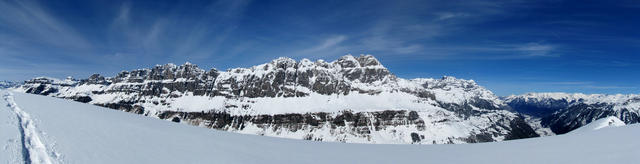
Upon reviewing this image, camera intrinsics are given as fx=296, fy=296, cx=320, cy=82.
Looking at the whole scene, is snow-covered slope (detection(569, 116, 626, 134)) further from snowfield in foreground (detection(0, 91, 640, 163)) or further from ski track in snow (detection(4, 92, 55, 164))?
ski track in snow (detection(4, 92, 55, 164))

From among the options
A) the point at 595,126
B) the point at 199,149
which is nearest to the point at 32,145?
the point at 199,149

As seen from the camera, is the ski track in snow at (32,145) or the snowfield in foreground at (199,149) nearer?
the ski track in snow at (32,145)

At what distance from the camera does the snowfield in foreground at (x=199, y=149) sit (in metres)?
7.57

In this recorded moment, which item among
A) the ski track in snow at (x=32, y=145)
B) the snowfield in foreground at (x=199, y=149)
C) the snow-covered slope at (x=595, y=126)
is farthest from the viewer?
the snow-covered slope at (x=595, y=126)

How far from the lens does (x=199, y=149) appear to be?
8.97 m

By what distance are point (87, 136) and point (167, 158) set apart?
3.23m

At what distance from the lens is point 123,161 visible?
7.22 metres

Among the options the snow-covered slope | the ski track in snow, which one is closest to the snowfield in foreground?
the ski track in snow

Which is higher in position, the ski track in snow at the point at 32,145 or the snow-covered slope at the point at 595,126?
the snow-covered slope at the point at 595,126

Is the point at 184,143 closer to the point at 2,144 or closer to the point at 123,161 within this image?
the point at 123,161

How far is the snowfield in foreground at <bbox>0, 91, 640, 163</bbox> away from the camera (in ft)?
24.8

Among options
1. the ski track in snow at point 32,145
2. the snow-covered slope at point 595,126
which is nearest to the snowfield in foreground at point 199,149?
the ski track in snow at point 32,145

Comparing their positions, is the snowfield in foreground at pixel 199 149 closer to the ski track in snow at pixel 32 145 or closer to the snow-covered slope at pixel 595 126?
the ski track in snow at pixel 32 145

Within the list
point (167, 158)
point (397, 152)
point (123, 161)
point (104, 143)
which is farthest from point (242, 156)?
point (397, 152)
